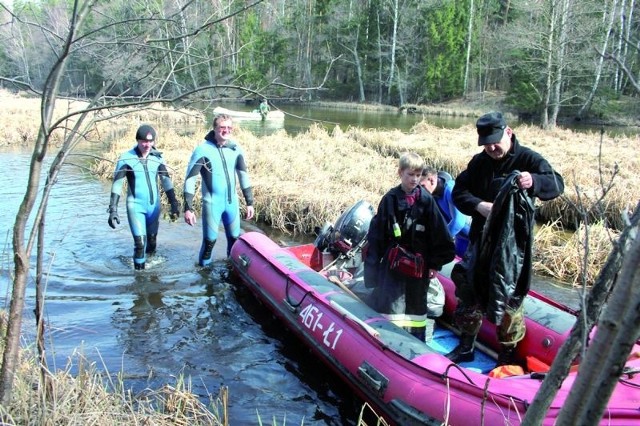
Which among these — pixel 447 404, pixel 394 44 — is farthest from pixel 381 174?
pixel 394 44

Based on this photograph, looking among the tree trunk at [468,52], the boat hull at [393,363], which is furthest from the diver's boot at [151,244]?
the tree trunk at [468,52]

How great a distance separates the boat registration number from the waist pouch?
69 centimetres

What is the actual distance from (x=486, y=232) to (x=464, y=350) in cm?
107

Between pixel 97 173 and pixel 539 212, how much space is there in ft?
30.9

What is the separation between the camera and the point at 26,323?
15.4 ft

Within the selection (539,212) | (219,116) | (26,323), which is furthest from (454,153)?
(26,323)

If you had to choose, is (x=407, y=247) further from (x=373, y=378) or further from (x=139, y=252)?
(x=139, y=252)

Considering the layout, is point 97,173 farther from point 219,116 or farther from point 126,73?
point 126,73

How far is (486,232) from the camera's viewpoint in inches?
141

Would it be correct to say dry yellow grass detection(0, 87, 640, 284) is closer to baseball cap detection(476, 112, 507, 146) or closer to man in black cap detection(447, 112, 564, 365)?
man in black cap detection(447, 112, 564, 365)

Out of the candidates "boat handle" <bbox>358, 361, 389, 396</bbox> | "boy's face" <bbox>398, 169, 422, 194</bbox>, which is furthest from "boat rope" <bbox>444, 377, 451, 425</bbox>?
"boy's face" <bbox>398, 169, 422, 194</bbox>

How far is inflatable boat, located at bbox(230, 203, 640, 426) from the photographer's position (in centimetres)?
304

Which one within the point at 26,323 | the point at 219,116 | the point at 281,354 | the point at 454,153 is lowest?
the point at 281,354

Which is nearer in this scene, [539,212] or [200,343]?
[200,343]
